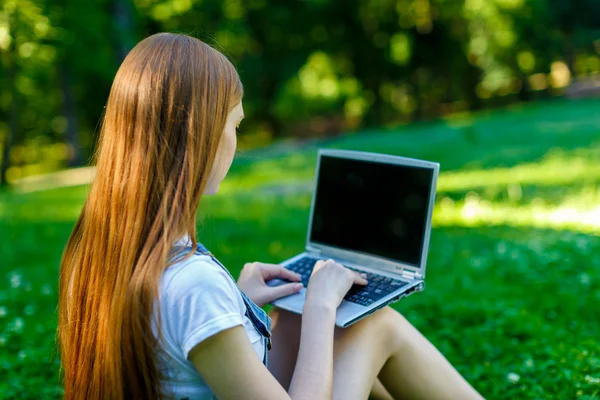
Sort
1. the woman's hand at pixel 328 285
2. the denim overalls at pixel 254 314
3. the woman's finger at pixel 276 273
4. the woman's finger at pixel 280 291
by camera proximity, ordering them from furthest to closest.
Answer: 1. the woman's finger at pixel 276 273
2. the woman's finger at pixel 280 291
3. the woman's hand at pixel 328 285
4. the denim overalls at pixel 254 314

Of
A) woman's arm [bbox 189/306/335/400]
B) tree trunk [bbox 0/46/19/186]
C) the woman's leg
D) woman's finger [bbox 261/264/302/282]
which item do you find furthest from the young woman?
tree trunk [bbox 0/46/19/186]

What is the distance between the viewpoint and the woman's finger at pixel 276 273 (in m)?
2.50

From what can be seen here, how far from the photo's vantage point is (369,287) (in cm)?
247

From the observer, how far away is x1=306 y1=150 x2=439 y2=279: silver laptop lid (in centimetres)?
262

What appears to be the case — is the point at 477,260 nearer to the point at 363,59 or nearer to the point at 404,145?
the point at 404,145

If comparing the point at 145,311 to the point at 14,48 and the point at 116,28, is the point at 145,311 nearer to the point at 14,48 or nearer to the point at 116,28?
the point at 14,48

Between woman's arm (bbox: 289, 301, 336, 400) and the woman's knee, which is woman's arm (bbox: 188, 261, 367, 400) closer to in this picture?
woman's arm (bbox: 289, 301, 336, 400)

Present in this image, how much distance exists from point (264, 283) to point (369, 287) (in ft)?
1.30

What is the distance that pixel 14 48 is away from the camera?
603 inches

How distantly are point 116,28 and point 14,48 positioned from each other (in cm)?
471

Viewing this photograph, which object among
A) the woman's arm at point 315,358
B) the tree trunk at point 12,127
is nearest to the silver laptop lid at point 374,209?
the woman's arm at point 315,358

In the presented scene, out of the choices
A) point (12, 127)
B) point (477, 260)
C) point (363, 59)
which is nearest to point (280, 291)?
point (477, 260)

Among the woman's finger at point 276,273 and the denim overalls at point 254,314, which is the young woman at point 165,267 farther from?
the woman's finger at point 276,273

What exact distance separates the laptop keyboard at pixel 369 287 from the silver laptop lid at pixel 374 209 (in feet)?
0.34
